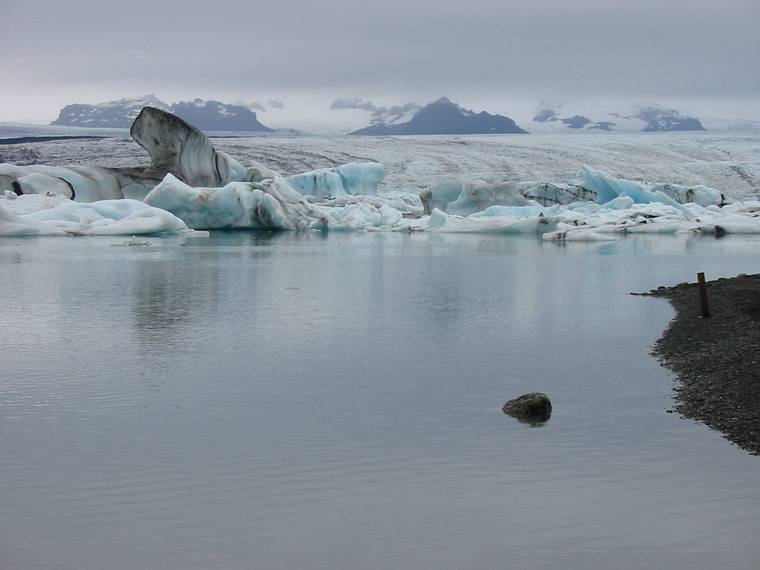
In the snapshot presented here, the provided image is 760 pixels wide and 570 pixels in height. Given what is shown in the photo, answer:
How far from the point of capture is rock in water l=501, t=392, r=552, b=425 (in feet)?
19.6

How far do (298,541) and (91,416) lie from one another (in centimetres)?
244

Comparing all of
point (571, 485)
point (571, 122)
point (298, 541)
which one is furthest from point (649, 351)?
point (571, 122)

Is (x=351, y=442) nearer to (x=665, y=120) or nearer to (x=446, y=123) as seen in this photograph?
(x=446, y=123)

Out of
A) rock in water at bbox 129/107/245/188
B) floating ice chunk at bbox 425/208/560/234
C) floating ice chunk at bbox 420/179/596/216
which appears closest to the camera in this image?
floating ice chunk at bbox 425/208/560/234

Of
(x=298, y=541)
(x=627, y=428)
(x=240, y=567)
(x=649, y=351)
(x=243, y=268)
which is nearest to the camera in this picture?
(x=240, y=567)

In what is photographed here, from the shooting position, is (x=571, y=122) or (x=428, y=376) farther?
(x=571, y=122)

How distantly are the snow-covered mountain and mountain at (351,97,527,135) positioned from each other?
589cm

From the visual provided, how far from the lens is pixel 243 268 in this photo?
16.0m

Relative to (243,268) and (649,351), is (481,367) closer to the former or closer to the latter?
(649,351)

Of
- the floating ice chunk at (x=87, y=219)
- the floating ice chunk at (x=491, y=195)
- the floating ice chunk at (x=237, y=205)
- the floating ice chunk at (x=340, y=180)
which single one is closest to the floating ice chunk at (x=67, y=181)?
the floating ice chunk at (x=87, y=219)

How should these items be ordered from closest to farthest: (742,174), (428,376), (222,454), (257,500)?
(257,500) < (222,454) < (428,376) < (742,174)

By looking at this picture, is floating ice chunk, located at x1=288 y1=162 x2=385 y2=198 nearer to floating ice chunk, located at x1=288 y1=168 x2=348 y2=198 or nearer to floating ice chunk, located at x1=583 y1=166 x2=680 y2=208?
floating ice chunk, located at x1=288 y1=168 x2=348 y2=198

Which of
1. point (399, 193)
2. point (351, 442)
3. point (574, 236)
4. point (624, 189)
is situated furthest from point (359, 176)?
point (351, 442)

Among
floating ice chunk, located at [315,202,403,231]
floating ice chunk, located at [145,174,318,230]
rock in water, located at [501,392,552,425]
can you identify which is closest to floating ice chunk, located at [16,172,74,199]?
floating ice chunk, located at [145,174,318,230]
